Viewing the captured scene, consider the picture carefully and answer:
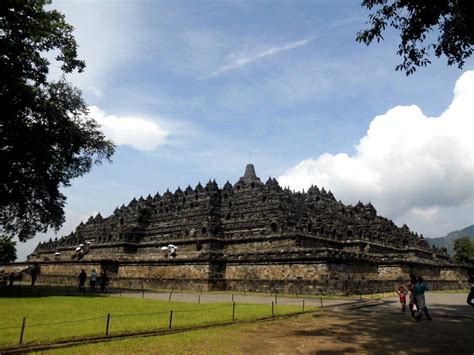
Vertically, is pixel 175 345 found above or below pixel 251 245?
below

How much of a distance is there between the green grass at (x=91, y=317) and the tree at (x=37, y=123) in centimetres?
861

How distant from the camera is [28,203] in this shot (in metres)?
29.5

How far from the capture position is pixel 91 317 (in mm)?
15766

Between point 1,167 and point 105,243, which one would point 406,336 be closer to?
point 1,167

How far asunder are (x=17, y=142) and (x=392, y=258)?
113ft

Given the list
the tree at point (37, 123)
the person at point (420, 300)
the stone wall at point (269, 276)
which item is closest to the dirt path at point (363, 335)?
the person at point (420, 300)

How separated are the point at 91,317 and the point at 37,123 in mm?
14852

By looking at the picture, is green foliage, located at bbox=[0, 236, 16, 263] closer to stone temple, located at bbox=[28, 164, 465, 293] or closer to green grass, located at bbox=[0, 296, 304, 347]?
stone temple, located at bbox=[28, 164, 465, 293]

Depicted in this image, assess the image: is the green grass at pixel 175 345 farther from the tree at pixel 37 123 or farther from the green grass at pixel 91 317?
the tree at pixel 37 123

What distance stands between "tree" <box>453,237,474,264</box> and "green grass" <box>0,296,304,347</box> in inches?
2522

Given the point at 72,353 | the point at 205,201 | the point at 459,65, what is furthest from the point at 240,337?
the point at 205,201

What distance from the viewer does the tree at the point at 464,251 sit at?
69.3 meters

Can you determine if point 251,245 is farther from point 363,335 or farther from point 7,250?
point 7,250

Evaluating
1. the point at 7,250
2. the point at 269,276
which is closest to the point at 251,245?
the point at 269,276
